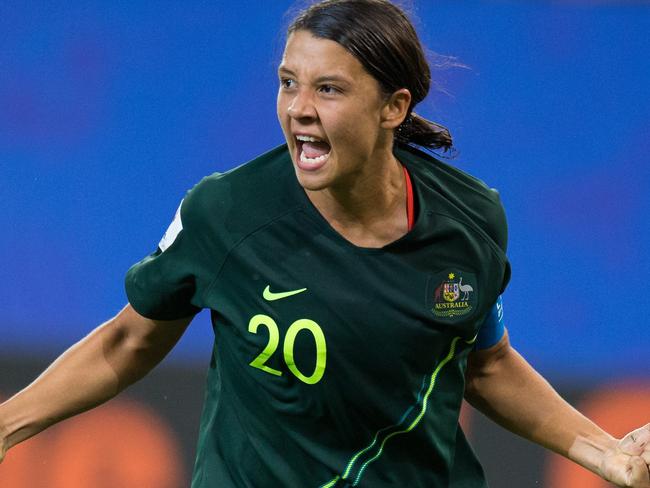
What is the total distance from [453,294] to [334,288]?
223 millimetres

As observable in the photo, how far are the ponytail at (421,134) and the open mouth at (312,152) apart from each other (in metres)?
0.30

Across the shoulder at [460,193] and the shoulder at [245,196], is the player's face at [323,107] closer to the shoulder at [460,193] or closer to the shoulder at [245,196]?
the shoulder at [245,196]

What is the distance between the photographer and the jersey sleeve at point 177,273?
7.23 feet

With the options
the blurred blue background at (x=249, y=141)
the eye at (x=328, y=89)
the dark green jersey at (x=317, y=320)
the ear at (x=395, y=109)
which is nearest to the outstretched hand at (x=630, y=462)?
the dark green jersey at (x=317, y=320)

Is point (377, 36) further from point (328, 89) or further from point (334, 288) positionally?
point (334, 288)

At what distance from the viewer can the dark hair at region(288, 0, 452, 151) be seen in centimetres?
208

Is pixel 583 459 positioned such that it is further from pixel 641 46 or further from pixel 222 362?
pixel 641 46

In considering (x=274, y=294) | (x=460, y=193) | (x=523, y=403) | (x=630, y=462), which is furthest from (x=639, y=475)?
(x=274, y=294)

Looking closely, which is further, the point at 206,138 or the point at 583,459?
the point at 206,138

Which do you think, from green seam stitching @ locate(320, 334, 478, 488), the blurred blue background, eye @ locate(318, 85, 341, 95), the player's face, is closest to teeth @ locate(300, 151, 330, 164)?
the player's face

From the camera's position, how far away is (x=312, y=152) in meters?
2.09

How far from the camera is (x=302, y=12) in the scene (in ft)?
7.30

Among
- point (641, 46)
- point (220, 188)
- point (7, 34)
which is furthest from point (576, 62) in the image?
point (220, 188)

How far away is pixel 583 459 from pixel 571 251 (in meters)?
1.61
